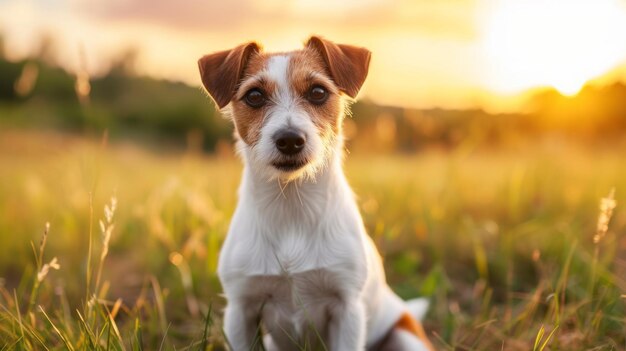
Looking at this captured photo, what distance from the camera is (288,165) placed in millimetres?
2857

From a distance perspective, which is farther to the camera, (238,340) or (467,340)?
(467,340)

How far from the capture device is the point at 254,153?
290 cm

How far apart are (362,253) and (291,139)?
722 mm

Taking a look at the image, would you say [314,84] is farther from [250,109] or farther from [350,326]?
[350,326]

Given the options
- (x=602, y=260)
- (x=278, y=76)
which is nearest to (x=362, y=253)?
(x=278, y=76)

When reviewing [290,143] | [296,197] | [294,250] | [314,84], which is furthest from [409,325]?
[314,84]

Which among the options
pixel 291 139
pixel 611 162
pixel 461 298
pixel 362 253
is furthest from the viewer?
pixel 611 162

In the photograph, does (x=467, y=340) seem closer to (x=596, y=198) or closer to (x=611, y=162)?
(x=596, y=198)

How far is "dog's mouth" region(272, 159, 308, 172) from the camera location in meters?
2.84

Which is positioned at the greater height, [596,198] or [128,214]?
[596,198]

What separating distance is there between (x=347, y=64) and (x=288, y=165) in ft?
2.27

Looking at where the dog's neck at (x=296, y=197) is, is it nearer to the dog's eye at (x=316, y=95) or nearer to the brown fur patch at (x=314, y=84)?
the brown fur patch at (x=314, y=84)

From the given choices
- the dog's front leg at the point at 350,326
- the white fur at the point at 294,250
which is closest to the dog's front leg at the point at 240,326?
the white fur at the point at 294,250

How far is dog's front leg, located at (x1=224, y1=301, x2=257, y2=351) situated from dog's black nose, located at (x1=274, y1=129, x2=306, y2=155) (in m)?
0.88
